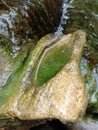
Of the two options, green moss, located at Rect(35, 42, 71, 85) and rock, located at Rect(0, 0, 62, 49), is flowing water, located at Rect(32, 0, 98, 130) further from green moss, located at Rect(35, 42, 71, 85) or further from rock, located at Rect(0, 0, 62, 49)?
green moss, located at Rect(35, 42, 71, 85)

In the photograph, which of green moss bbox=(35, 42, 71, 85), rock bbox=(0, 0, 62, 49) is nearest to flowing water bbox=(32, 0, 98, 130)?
rock bbox=(0, 0, 62, 49)

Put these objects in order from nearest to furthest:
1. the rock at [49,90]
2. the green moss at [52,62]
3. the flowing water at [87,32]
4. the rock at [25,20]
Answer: the rock at [49,90], the green moss at [52,62], the rock at [25,20], the flowing water at [87,32]

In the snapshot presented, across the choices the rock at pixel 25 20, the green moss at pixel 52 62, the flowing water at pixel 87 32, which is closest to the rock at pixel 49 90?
the green moss at pixel 52 62

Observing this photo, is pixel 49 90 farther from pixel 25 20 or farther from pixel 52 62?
pixel 25 20

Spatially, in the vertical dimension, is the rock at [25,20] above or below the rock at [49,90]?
above

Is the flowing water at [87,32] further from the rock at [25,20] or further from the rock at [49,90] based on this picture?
the rock at [49,90]

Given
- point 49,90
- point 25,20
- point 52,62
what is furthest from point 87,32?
point 49,90

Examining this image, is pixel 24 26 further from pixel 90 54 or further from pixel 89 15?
pixel 89 15

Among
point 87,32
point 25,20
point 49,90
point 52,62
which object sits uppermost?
point 25,20
